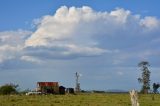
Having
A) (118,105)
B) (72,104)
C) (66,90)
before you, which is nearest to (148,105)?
(118,105)

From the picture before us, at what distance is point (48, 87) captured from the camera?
362ft

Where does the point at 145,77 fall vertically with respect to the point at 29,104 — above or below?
above

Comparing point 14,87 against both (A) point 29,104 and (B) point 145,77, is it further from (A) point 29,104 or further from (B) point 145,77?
(A) point 29,104

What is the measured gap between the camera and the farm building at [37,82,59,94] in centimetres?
10594

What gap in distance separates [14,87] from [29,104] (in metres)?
61.8

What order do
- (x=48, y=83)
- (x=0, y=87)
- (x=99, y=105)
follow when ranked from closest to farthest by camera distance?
(x=99, y=105)
(x=0, y=87)
(x=48, y=83)

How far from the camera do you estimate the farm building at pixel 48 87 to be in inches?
4171

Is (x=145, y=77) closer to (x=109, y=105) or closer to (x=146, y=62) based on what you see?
(x=146, y=62)

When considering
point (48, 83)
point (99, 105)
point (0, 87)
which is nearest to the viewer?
point (99, 105)

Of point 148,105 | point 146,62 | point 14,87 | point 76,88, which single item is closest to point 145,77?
point 146,62

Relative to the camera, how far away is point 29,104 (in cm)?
4909

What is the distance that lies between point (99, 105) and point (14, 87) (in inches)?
2555

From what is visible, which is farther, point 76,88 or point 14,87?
point 76,88

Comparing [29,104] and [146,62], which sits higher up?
[146,62]
